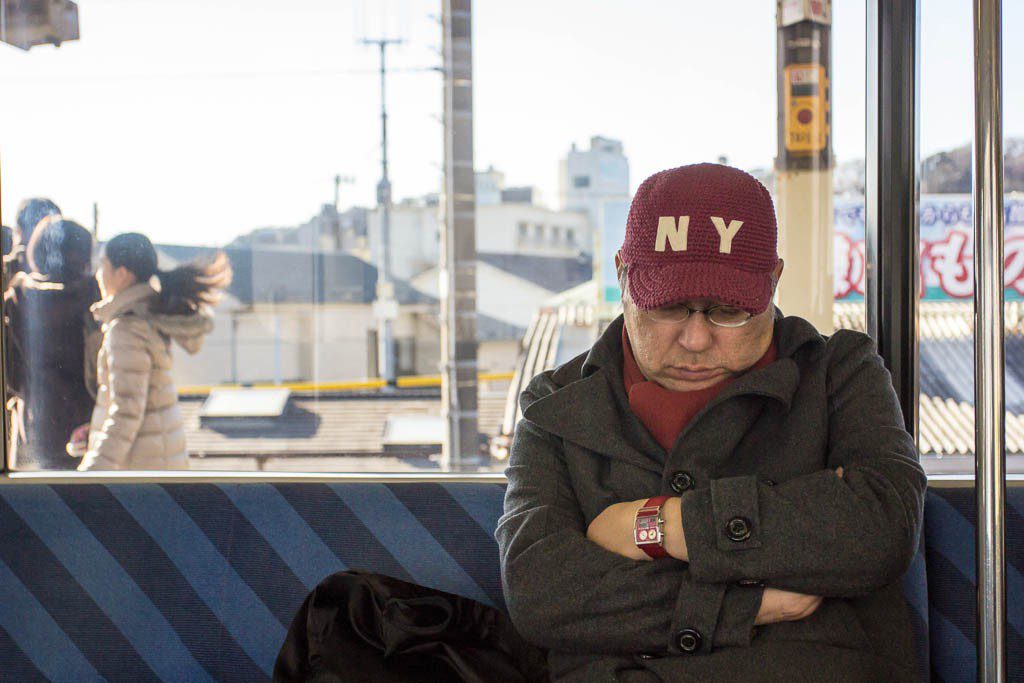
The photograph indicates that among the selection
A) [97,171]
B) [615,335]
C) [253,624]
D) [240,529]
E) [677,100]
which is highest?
[677,100]

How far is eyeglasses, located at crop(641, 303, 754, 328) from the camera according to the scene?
1.51 metres

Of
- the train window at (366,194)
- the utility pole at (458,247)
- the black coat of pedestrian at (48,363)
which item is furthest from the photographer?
the utility pole at (458,247)

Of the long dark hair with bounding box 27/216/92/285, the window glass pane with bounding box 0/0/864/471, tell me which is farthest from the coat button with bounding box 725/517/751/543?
the long dark hair with bounding box 27/216/92/285

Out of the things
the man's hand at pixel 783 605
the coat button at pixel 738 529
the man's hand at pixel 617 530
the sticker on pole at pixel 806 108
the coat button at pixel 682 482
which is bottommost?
the man's hand at pixel 783 605

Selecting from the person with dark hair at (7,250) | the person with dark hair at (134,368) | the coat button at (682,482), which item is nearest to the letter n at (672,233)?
the coat button at (682,482)

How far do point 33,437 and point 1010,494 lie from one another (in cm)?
232

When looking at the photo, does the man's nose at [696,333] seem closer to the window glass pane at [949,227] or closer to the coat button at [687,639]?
the coat button at [687,639]

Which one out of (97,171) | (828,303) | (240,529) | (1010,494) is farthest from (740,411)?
(97,171)

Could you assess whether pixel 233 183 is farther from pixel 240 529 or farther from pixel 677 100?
pixel 240 529

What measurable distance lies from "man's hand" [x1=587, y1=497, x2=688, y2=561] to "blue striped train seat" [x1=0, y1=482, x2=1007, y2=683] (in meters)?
0.48

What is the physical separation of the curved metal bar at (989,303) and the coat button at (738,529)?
316 mm

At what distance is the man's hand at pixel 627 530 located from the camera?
1.38 meters

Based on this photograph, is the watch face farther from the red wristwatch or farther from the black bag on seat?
the black bag on seat

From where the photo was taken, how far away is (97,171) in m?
3.91
